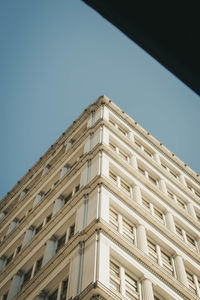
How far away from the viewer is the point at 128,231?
63.2 ft

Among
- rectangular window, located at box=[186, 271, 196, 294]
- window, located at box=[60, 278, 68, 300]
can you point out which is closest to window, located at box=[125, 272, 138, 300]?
window, located at box=[60, 278, 68, 300]

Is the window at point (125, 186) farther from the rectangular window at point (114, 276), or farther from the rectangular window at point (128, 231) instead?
the rectangular window at point (114, 276)

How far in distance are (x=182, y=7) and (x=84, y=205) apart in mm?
16875

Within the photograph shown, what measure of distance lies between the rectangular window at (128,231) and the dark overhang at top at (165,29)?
51.7ft

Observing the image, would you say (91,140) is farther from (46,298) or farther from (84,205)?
(46,298)

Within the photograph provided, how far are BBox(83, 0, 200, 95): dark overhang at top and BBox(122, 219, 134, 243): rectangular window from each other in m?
15.7

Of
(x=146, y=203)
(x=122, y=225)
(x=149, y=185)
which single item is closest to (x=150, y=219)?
(x=122, y=225)

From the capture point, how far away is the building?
15.5 metres

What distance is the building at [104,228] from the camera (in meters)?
15.5

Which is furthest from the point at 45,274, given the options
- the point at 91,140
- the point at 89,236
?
the point at 91,140

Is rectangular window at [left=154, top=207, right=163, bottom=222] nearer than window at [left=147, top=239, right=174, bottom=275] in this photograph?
No

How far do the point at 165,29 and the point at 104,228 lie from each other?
545 inches

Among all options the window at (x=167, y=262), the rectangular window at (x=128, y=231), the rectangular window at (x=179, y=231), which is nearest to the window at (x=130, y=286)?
→ the rectangular window at (x=128, y=231)

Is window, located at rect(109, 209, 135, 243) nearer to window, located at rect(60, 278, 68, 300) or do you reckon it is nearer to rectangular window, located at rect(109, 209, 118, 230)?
rectangular window, located at rect(109, 209, 118, 230)
